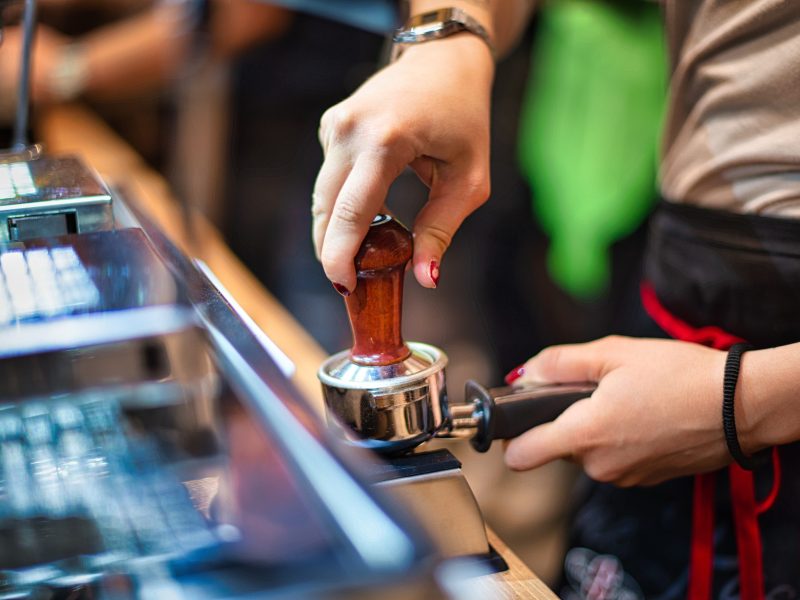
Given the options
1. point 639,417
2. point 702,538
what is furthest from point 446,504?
point 702,538

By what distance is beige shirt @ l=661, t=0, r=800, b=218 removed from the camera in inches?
24.7

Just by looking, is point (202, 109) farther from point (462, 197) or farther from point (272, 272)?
point (462, 197)

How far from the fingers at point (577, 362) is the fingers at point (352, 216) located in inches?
7.3

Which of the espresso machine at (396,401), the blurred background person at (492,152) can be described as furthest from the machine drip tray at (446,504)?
the blurred background person at (492,152)

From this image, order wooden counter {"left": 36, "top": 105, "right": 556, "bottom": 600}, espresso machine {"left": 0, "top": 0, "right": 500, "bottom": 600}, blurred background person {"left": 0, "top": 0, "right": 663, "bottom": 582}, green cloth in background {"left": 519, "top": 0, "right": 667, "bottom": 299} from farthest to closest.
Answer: blurred background person {"left": 0, "top": 0, "right": 663, "bottom": 582} < green cloth in background {"left": 519, "top": 0, "right": 667, "bottom": 299} < wooden counter {"left": 36, "top": 105, "right": 556, "bottom": 600} < espresso machine {"left": 0, "top": 0, "right": 500, "bottom": 600}

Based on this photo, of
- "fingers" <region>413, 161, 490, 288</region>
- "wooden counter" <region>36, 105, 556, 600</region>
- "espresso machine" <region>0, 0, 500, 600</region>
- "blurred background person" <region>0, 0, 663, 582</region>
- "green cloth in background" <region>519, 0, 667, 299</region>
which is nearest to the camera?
"espresso machine" <region>0, 0, 500, 600</region>

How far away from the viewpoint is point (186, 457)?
546 millimetres

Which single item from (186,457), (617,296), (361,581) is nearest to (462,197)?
(186,457)

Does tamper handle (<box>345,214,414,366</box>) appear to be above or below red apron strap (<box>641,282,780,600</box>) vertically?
above

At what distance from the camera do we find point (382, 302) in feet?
1.78

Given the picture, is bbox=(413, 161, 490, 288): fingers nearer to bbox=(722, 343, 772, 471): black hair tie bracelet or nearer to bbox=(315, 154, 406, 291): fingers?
bbox=(315, 154, 406, 291): fingers

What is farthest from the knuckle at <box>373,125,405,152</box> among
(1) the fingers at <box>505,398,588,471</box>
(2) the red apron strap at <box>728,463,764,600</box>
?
(2) the red apron strap at <box>728,463,764,600</box>

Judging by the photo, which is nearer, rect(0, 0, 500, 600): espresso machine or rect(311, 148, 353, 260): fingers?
rect(0, 0, 500, 600): espresso machine

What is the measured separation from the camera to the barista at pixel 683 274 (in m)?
0.57
